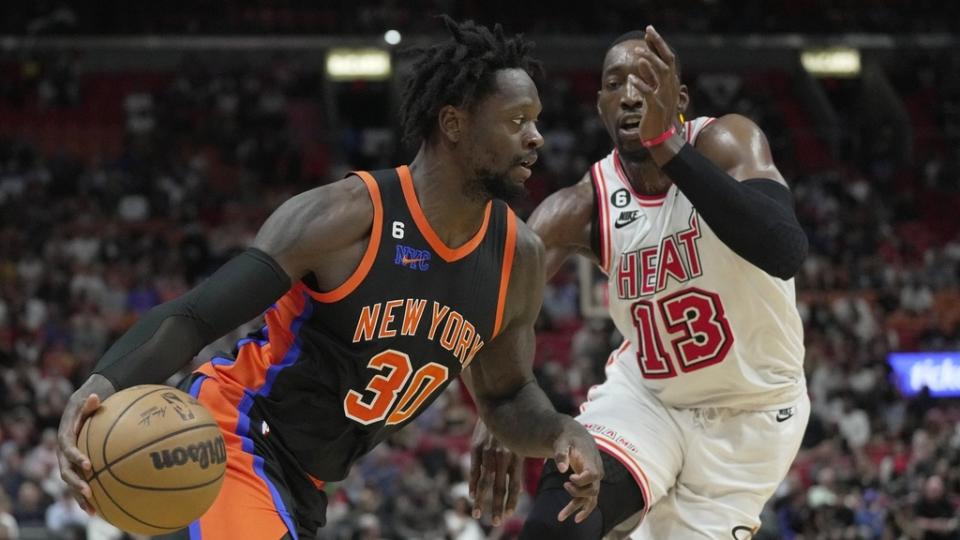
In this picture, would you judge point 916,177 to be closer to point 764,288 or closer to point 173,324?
point 764,288

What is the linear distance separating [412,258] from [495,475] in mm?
1155

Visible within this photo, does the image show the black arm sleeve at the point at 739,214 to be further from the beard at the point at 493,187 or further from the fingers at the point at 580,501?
the fingers at the point at 580,501

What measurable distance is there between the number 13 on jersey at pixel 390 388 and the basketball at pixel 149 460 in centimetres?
67

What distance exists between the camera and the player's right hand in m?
3.68

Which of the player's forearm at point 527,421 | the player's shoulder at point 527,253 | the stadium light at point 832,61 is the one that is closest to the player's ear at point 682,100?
the player's shoulder at point 527,253

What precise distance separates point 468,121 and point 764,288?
4.62 ft

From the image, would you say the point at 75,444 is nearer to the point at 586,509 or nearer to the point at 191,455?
the point at 191,455

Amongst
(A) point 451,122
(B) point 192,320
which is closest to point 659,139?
(A) point 451,122

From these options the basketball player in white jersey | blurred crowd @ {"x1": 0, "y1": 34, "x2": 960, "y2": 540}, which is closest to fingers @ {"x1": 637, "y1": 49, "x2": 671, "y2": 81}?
the basketball player in white jersey

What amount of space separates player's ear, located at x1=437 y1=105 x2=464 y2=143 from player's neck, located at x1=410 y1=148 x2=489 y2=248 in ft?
0.29

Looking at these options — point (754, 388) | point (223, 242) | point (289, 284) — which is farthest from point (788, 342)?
point (223, 242)

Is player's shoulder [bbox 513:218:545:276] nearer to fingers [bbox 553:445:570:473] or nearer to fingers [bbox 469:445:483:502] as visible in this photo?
fingers [bbox 553:445:570:473]

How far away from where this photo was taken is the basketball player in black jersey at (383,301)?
4.25 metres

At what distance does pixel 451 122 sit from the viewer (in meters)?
4.54
